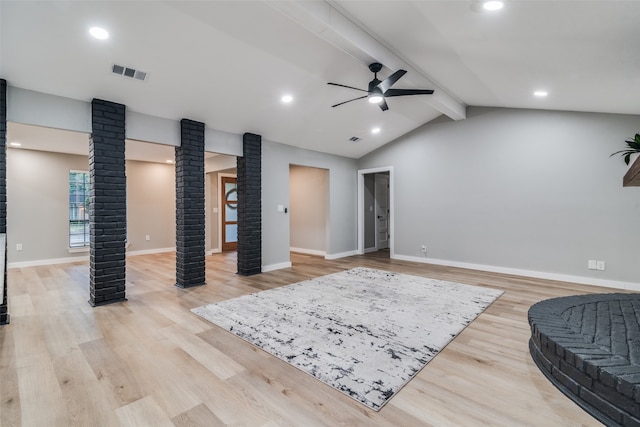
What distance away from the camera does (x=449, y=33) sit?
2.95m

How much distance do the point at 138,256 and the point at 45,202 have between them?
7.17 ft

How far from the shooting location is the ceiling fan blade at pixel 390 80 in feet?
11.0

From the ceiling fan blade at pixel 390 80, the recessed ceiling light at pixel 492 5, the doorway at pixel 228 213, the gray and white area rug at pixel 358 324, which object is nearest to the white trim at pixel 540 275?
the gray and white area rug at pixel 358 324

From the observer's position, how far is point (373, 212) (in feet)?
27.2


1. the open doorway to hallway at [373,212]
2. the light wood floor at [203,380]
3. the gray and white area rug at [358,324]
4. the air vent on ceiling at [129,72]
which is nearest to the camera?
the light wood floor at [203,380]

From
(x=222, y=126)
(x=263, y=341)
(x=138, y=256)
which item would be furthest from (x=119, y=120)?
(x=138, y=256)

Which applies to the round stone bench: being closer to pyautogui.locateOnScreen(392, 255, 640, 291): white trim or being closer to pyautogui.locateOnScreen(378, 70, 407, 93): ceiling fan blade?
pyautogui.locateOnScreen(392, 255, 640, 291): white trim

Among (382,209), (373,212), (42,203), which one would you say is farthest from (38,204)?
(382,209)

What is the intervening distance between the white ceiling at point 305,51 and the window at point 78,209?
430 cm

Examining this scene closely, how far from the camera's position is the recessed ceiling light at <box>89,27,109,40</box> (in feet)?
8.70

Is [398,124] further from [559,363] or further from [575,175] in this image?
[559,363]

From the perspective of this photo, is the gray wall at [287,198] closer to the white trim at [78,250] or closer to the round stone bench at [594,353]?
the round stone bench at [594,353]

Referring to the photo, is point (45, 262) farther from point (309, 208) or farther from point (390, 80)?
point (390, 80)

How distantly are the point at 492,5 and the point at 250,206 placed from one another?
4.24m
